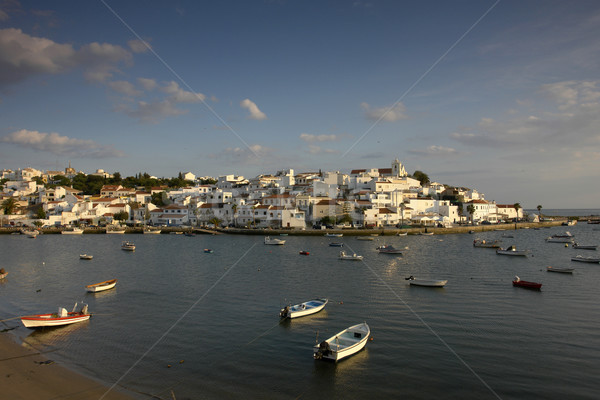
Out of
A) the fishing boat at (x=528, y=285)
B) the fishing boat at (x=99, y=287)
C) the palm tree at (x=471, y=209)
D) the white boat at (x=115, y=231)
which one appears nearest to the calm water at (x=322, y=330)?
the fishing boat at (x=528, y=285)

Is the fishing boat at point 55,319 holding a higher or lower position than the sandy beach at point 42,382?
higher

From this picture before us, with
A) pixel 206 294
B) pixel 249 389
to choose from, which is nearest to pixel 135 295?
pixel 206 294

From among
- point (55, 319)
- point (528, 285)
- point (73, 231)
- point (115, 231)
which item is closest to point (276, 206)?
point (115, 231)

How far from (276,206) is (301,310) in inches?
1814

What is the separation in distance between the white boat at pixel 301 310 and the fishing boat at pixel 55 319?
25.3 feet

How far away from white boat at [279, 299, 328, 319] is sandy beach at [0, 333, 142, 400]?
259 inches

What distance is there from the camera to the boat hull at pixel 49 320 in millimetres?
13281

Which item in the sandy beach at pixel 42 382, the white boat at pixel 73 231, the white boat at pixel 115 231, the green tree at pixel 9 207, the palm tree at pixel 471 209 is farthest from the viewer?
the palm tree at pixel 471 209

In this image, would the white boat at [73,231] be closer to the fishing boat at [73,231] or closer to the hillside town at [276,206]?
the fishing boat at [73,231]

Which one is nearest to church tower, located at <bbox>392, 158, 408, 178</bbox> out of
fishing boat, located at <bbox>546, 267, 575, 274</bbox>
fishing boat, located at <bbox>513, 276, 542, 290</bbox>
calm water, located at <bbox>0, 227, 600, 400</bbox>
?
calm water, located at <bbox>0, 227, 600, 400</bbox>

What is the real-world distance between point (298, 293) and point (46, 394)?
11.4 m

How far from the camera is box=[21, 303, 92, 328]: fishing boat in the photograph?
524 inches

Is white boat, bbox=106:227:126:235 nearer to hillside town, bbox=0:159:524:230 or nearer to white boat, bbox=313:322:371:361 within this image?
hillside town, bbox=0:159:524:230

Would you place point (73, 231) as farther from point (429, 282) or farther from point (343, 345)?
point (343, 345)
